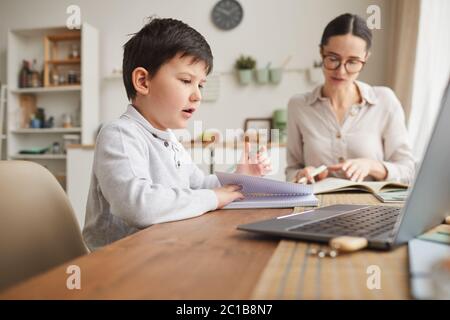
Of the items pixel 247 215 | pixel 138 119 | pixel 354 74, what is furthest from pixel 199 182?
pixel 354 74

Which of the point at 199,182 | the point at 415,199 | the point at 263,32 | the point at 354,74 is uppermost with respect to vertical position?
the point at 263,32

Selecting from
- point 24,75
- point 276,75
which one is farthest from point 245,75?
point 24,75

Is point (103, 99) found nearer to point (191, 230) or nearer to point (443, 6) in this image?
point (443, 6)

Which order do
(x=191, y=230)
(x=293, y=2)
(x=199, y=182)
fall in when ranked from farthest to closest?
1. (x=293, y=2)
2. (x=199, y=182)
3. (x=191, y=230)

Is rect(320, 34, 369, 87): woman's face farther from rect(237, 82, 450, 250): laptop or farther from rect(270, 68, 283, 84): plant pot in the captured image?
rect(270, 68, 283, 84): plant pot

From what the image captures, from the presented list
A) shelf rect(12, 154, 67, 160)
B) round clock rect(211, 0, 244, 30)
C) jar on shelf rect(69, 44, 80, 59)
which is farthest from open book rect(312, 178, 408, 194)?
jar on shelf rect(69, 44, 80, 59)

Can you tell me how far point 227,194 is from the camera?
2.97 feet

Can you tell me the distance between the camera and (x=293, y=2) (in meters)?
3.96

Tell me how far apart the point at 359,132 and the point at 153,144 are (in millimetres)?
942

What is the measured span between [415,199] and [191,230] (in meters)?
0.32

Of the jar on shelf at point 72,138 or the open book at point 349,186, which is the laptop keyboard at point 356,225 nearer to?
the open book at point 349,186

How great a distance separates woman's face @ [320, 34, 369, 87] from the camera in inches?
60.2

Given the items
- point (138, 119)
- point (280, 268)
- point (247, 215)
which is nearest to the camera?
point (280, 268)

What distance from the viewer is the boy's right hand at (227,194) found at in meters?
0.88
